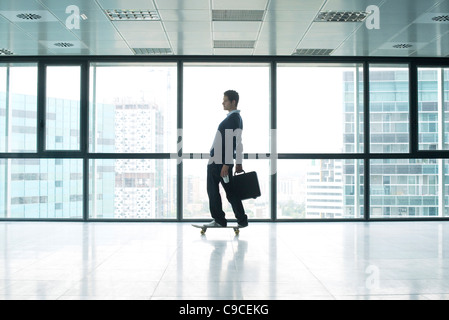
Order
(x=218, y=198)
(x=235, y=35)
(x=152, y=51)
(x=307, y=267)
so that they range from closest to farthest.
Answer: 1. (x=307, y=267)
2. (x=218, y=198)
3. (x=235, y=35)
4. (x=152, y=51)

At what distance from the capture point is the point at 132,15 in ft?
14.1

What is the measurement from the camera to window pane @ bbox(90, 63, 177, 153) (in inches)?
227

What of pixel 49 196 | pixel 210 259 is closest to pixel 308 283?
pixel 210 259

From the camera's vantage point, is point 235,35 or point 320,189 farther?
point 320,189

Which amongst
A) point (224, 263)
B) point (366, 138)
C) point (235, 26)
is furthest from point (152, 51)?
point (224, 263)

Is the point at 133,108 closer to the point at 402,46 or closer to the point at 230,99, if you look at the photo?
the point at 230,99

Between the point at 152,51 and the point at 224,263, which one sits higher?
the point at 152,51

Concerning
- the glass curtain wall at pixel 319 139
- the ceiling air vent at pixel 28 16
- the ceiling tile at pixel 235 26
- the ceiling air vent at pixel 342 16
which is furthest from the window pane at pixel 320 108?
the ceiling air vent at pixel 28 16

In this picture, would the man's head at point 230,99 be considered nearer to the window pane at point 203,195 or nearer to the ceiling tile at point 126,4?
the ceiling tile at point 126,4

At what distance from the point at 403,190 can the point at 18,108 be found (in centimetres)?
582

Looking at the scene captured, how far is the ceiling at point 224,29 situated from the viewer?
402 centimetres

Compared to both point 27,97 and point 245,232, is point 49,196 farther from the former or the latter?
point 245,232

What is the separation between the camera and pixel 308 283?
97.1 inches

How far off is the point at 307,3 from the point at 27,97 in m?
4.22
